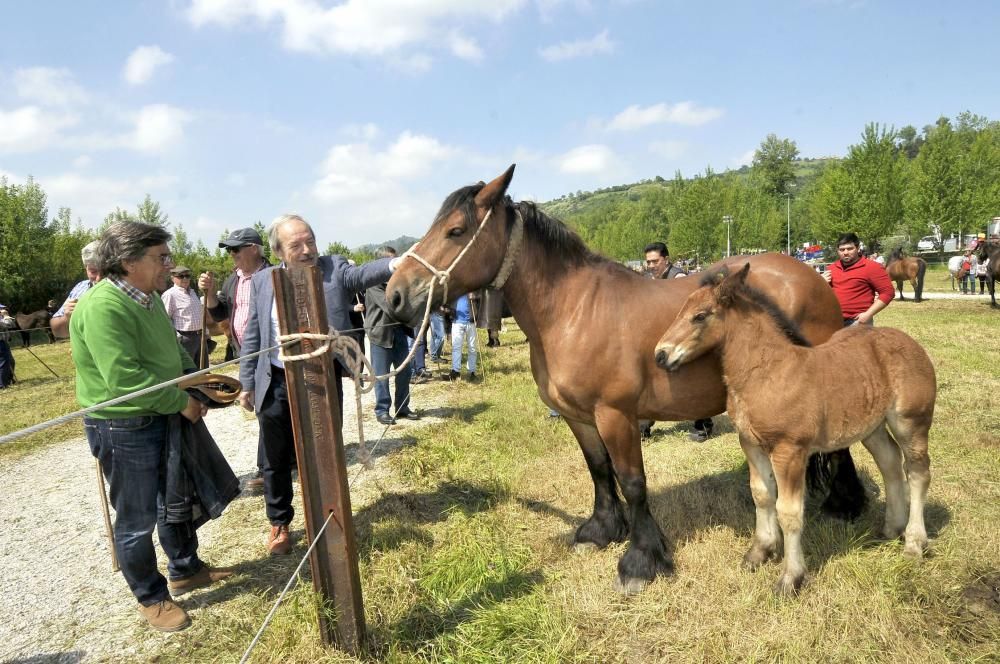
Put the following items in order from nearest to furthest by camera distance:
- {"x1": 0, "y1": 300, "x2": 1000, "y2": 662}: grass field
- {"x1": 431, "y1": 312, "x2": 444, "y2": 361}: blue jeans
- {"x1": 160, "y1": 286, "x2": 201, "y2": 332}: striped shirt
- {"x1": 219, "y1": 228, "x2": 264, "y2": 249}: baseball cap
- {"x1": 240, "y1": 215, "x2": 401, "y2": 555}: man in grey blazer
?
{"x1": 0, "y1": 300, "x2": 1000, "y2": 662}: grass field
{"x1": 240, "y1": 215, "x2": 401, "y2": 555}: man in grey blazer
{"x1": 219, "y1": 228, "x2": 264, "y2": 249}: baseball cap
{"x1": 160, "y1": 286, "x2": 201, "y2": 332}: striped shirt
{"x1": 431, "y1": 312, "x2": 444, "y2": 361}: blue jeans

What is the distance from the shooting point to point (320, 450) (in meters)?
2.29

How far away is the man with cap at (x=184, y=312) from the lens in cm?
676

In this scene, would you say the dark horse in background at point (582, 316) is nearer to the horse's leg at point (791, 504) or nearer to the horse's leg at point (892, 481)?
the horse's leg at point (791, 504)

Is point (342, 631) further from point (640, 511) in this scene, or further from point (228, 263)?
point (228, 263)

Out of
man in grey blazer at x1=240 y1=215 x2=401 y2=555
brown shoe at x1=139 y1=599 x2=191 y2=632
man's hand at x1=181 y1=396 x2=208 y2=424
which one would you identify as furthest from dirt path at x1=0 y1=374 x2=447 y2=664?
man's hand at x1=181 y1=396 x2=208 y2=424

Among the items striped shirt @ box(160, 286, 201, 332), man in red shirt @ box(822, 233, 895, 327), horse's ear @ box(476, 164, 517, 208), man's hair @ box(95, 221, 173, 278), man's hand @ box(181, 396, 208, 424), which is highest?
horse's ear @ box(476, 164, 517, 208)

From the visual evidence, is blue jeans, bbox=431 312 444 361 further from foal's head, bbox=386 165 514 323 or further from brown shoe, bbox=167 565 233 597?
foal's head, bbox=386 165 514 323

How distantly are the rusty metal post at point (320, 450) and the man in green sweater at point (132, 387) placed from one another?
1001 mm

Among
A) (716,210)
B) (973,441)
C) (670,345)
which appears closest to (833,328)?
(670,345)

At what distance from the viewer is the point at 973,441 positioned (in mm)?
4730

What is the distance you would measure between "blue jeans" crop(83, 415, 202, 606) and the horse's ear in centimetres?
216

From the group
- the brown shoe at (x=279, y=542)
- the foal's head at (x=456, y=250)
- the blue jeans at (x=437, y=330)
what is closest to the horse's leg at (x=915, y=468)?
the foal's head at (x=456, y=250)

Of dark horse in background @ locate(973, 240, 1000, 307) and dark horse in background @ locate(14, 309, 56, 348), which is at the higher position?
dark horse in background @ locate(14, 309, 56, 348)

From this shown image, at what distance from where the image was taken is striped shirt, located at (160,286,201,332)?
676cm
